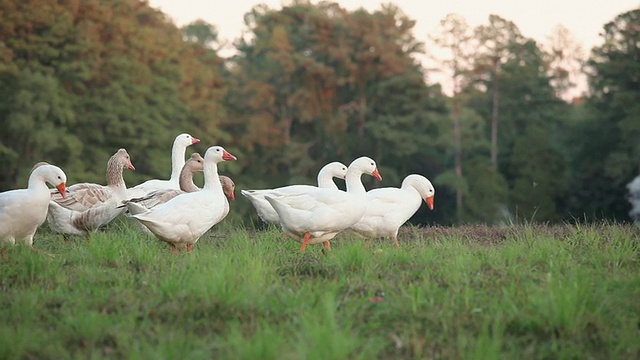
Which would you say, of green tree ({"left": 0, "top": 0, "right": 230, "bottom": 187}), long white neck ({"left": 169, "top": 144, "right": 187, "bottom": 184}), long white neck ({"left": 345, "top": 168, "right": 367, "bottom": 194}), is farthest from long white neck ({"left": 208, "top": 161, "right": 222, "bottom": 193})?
green tree ({"left": 0, "top": 0, "right": 230, "bottom": 187})

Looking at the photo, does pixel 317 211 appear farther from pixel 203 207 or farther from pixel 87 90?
pixel 87 90

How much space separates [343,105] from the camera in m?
40.5

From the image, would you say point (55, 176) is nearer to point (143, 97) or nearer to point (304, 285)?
point (304, 285)

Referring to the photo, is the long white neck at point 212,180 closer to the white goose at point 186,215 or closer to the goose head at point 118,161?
the white goose at point 186,215

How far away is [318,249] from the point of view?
1045 cm

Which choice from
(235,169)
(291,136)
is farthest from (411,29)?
(235,169)

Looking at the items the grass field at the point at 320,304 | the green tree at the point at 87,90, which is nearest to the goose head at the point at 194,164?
the grass field at the point at 320,304

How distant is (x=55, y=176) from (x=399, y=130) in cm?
2958

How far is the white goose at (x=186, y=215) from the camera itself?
369 inches

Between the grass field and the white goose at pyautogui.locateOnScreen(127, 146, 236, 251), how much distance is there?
1.03 feet

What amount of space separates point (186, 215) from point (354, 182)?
2213 millimetres

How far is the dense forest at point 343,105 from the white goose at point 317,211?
20950mm

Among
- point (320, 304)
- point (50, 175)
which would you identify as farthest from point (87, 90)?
point (320, 304)

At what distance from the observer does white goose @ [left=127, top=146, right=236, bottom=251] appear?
30.8 feet
